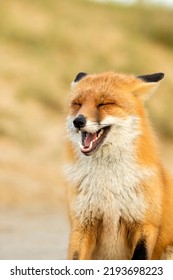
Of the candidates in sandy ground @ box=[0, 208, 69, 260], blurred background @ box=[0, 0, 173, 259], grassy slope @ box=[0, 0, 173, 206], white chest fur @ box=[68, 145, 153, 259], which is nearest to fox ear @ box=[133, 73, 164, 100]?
white chest fur @ box=[68, 145, 153, 259]

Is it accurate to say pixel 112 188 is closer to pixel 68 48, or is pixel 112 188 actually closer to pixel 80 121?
pixel 80 121

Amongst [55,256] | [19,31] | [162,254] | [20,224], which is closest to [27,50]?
[19,31]

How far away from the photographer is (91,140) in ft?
25.7

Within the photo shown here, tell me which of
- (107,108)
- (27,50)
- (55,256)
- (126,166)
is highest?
(27,50)

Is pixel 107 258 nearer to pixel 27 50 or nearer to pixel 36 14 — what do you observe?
pixel 27 50

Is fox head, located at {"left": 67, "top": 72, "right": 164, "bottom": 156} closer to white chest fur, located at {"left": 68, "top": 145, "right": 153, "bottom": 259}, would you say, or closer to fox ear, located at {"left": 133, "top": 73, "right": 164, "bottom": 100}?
fox ear, located at {"left": 133, "top": 73, "right": 164, "bottom": 100}

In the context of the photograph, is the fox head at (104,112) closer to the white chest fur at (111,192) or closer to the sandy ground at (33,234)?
the white chest fur at (111,192)

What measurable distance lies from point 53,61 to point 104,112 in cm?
1893

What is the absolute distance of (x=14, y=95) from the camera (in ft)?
76.5

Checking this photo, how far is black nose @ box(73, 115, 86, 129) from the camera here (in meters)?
7.70

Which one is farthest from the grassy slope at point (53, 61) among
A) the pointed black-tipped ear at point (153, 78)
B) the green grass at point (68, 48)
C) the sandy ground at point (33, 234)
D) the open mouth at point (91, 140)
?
the open mouth at point (91, 140)

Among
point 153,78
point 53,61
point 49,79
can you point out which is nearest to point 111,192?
point 153,78

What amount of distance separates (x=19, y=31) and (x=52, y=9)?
3364 mm

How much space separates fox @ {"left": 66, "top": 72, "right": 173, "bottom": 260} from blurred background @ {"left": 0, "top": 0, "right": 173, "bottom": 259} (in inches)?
143
